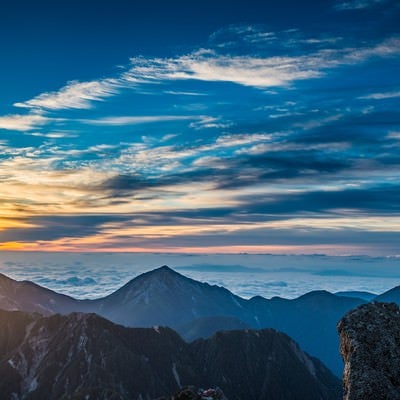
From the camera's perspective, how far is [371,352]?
114ft

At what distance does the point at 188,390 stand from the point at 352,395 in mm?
78756

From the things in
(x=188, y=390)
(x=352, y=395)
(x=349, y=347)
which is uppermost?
(x=349, y=347)

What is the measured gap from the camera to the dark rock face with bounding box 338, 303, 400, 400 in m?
33.2

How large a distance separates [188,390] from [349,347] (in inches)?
3048

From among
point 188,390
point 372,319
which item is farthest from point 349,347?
point 188,390

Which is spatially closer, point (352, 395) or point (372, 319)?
point (352, 395)

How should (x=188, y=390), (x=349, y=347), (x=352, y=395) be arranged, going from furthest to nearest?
(x=188, y=390) < (x=349, y=347) < (x=352, y=395)

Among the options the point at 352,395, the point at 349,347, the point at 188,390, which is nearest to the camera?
the point at 352,395

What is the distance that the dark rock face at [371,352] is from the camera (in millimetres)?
33156

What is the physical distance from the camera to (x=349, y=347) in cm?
3588

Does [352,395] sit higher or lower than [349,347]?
lower

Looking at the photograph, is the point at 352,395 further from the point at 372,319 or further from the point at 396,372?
the point at 372,319

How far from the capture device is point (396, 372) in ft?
112

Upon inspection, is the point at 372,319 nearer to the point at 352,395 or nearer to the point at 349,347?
the point at 349,347
